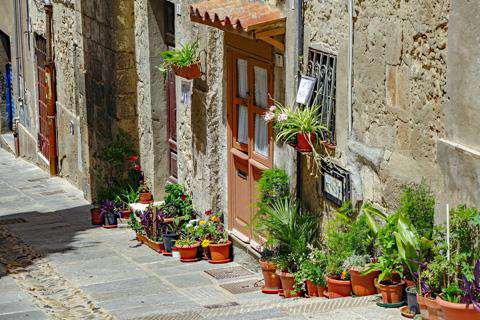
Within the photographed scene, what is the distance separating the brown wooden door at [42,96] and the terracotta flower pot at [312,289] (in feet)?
36.5

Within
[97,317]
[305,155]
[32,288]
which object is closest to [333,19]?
[305,155]

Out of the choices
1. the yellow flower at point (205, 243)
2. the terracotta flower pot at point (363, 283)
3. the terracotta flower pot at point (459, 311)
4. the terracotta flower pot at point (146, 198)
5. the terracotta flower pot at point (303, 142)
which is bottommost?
the terracotta flower pot at point (146, 198)

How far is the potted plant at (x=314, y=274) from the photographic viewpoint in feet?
27.1

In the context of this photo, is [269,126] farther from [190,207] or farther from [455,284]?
[455,284]

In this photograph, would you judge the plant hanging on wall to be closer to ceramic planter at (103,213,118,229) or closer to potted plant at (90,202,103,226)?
ceramic planter at (103,213,118,229)

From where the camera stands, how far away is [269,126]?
9820 millimetres

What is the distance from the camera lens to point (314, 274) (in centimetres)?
834

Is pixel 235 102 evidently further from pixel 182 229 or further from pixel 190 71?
pixel 182 229

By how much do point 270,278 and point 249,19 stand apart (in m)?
2.37

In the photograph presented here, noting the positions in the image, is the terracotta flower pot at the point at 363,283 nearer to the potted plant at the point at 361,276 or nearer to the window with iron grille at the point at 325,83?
the potted plant at the point at 361,276

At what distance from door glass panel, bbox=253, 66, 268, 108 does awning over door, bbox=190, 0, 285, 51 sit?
0.61 metres

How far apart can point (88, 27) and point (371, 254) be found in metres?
8.07

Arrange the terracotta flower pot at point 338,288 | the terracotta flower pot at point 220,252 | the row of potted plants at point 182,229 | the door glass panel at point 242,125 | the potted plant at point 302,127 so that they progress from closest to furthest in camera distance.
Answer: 1. the terracotta flower pot at point 338,288
2. the potted plant at point 302,127
3. the door glass panel at point 242,125
4. the terracotta flower pot at point 220,252
5. the row of potted plants at point 182,229

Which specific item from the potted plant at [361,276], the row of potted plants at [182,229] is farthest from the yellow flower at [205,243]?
the potted plant at [361,276]
